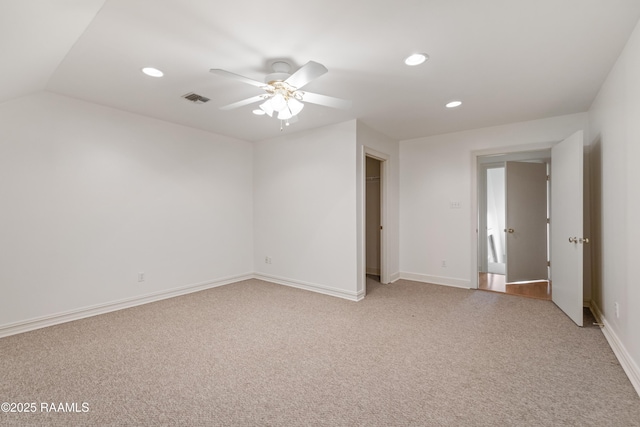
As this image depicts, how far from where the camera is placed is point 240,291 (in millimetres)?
4277

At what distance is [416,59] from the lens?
91.3 inches

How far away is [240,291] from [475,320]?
316cm

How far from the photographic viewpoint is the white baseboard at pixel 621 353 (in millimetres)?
1929

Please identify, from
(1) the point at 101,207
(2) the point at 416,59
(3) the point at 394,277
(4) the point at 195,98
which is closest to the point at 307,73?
(2) the point at 416,59

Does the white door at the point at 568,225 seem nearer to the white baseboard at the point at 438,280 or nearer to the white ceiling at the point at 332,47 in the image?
the white ceiling at the point at 332,47

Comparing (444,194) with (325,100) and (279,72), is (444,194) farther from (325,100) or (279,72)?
(279,72)

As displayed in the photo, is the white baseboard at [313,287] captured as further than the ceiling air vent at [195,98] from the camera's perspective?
Yes

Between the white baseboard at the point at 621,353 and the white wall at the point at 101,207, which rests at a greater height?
the white wall at the point at 101,207

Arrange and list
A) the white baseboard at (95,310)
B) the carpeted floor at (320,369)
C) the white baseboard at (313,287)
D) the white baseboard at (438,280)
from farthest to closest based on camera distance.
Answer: the white baseboard at (438,280) → the white baseboard at (313,287) → the white baseboard at (95,310) → the carpeted floor at (320,369)

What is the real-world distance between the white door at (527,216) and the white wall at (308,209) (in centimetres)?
315

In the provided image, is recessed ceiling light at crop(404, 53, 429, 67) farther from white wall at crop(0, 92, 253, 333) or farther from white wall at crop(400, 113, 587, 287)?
white wall at crop(0, 92, 253, 333)

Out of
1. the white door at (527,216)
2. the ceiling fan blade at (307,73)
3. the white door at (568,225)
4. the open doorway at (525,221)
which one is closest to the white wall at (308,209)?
the ceiling fan blade at (307,73)

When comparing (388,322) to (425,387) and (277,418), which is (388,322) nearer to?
(425,387)

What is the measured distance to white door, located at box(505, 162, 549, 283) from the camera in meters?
4.98
